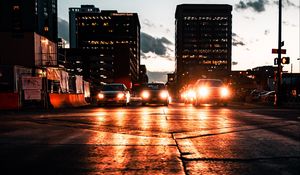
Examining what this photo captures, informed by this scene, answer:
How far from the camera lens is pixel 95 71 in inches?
6590

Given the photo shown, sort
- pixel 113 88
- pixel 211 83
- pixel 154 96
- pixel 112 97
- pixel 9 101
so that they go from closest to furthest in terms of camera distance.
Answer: pixel 9 101 → pixel 211 83 → pixel 112 97 → pixel 113 88 → pixel 154 96

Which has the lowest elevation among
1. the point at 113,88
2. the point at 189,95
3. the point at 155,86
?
the point at 189,95

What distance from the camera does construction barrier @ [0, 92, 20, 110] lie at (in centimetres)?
2148

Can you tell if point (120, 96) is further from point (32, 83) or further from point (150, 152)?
point (150, 152)

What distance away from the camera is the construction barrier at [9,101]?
846 inches

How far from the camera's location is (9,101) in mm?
21672

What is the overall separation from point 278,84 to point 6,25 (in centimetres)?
10445

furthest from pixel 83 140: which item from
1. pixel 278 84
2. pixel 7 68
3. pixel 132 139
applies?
pixel 278 84

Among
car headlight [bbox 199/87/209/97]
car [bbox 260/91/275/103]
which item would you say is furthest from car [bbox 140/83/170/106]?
car [bbox 260/91/275/103]

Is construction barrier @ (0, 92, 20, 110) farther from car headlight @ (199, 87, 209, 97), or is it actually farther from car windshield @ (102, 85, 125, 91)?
car headlight @ (199, 87, 209, 97)

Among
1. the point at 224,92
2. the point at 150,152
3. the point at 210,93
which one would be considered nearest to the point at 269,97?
the point at 224,92

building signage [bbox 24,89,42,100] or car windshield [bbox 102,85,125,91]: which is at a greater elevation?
car windshield [bbox 102,85,125,91]

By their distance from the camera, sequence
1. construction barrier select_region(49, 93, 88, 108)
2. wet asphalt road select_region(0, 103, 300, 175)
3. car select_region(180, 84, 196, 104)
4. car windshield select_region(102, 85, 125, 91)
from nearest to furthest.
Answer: wet asphalt road select_region(0, 103, 300, 175)
construction barrier select_region(49, 93, 88, 108)
car windshield select_region(102, 85, 125, 91)
car select_region(180, 84, 196, 104)

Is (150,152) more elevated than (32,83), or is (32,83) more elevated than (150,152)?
(32,83)
